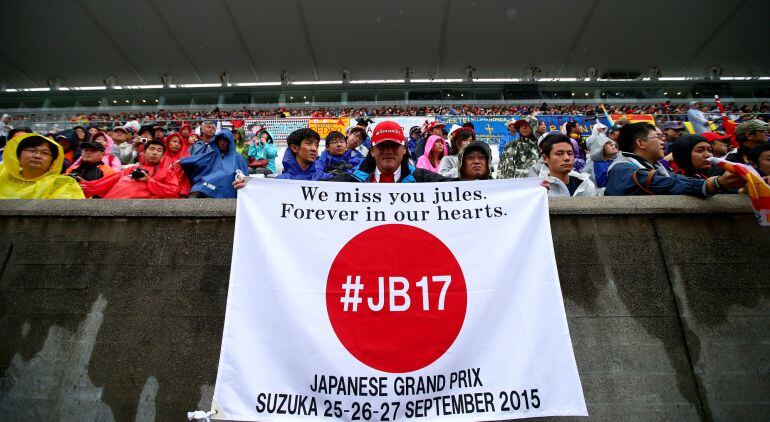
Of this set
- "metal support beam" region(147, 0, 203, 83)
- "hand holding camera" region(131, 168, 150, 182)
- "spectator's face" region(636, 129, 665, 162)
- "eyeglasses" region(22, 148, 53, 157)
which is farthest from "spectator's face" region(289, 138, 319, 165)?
"metal support beam" region(147, 0, 203, 83)

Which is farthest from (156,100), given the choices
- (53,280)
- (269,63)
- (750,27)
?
(750,27)

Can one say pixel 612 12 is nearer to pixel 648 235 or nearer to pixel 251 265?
pixel 648 235

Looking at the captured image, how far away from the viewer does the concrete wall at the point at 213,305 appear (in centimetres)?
258

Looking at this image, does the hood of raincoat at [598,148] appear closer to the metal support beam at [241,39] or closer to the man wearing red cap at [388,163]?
the man wearing red cap at [388,163]

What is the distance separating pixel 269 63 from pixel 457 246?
2880 centimetres

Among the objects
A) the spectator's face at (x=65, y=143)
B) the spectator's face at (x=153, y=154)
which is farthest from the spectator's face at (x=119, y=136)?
the spectator's face at (x=153, y=154)

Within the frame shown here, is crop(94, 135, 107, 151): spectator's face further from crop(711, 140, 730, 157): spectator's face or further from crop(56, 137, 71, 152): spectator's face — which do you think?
crop(711, 140, 730, 157): spectator's face

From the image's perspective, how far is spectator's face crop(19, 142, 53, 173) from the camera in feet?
11.6

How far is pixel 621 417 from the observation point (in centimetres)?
→ 253

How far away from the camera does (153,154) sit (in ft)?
15.7

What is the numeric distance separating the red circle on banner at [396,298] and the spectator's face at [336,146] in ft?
9.84

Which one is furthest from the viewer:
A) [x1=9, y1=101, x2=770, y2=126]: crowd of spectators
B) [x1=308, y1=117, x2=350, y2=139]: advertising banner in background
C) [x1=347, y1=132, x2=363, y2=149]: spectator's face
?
[x1=9, y1=101, x2=770, y2=126]: crowd of spectators

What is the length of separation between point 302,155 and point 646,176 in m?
3.41

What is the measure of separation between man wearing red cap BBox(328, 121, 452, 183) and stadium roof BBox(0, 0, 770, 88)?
75.0 feet
